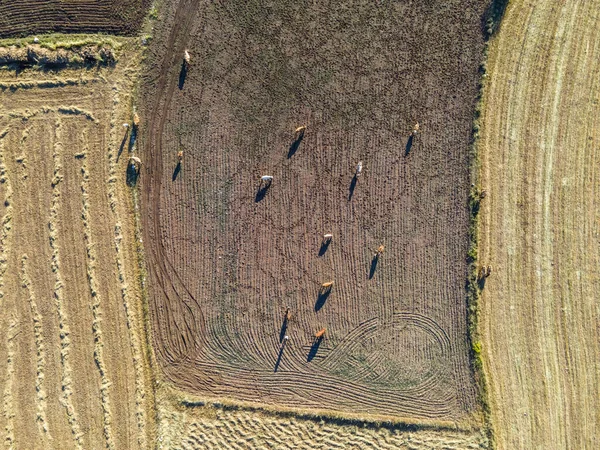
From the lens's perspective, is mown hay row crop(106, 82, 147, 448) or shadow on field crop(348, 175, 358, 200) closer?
mown hay row crop(106, 82, 147, 448)

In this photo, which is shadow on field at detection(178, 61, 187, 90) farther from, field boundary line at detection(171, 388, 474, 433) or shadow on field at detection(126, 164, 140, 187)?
field boundary line at detection(171, 388, 474, 433)

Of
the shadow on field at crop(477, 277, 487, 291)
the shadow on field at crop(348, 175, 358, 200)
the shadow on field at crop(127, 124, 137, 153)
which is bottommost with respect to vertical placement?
the shadow on field at crop(477, 277, 487, 291)

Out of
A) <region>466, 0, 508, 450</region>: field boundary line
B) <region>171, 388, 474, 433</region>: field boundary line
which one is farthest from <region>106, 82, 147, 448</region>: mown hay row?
<region>466, 0, 508, 450</region>: field boundary line

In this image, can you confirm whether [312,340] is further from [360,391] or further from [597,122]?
[597,122]

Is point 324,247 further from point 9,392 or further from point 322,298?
point 9,392

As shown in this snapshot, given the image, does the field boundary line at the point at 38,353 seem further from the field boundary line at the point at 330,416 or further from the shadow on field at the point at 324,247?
the shadow on field at the point at 324,247

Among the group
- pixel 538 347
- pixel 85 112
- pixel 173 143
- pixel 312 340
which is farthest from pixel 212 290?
pixel 538 347
